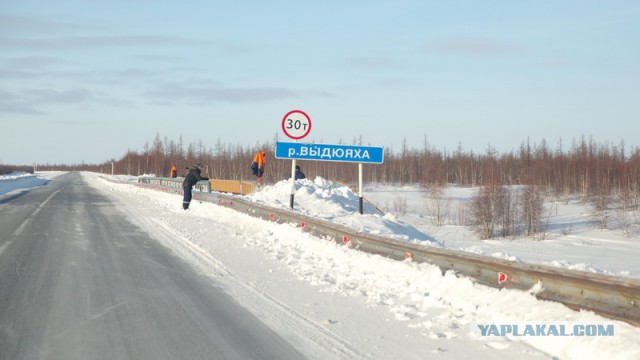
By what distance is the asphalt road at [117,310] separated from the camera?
16.7ft

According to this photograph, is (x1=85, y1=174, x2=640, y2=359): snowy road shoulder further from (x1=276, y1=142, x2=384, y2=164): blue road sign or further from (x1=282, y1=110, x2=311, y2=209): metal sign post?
(x1=282, y1=110, x2=311, y2=209): metal sign post

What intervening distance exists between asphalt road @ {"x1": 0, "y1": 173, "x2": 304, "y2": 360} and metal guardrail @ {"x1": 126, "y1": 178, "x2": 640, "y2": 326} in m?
2.84

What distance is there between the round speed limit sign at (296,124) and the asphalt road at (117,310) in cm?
492

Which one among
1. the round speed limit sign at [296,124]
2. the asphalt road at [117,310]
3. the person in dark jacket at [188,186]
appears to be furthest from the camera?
the person in dark jacket at [188,186]

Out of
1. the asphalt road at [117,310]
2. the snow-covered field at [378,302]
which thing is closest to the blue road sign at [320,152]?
the snow-covered field at [378,302]

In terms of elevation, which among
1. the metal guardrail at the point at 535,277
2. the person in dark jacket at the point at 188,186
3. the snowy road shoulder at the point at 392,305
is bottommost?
the snowy road shoulder at the point at 392,305

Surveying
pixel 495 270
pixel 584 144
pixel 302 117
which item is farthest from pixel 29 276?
pixel 584 144

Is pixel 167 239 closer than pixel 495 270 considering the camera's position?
No

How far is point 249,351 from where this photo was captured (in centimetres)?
511

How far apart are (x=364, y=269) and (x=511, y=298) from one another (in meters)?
3.17

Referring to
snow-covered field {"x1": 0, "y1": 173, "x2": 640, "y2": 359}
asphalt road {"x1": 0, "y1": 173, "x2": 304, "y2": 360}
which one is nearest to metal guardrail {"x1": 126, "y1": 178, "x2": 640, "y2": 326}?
snow-covered field {"x1": 0, "y1": 173, "x2": 640, "y2": 359}

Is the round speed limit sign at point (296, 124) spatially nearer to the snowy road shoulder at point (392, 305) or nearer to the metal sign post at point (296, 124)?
the metal sign post at point (296, 124)

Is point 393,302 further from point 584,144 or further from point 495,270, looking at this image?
point 584,144

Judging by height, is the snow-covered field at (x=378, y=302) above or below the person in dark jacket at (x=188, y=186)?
below
